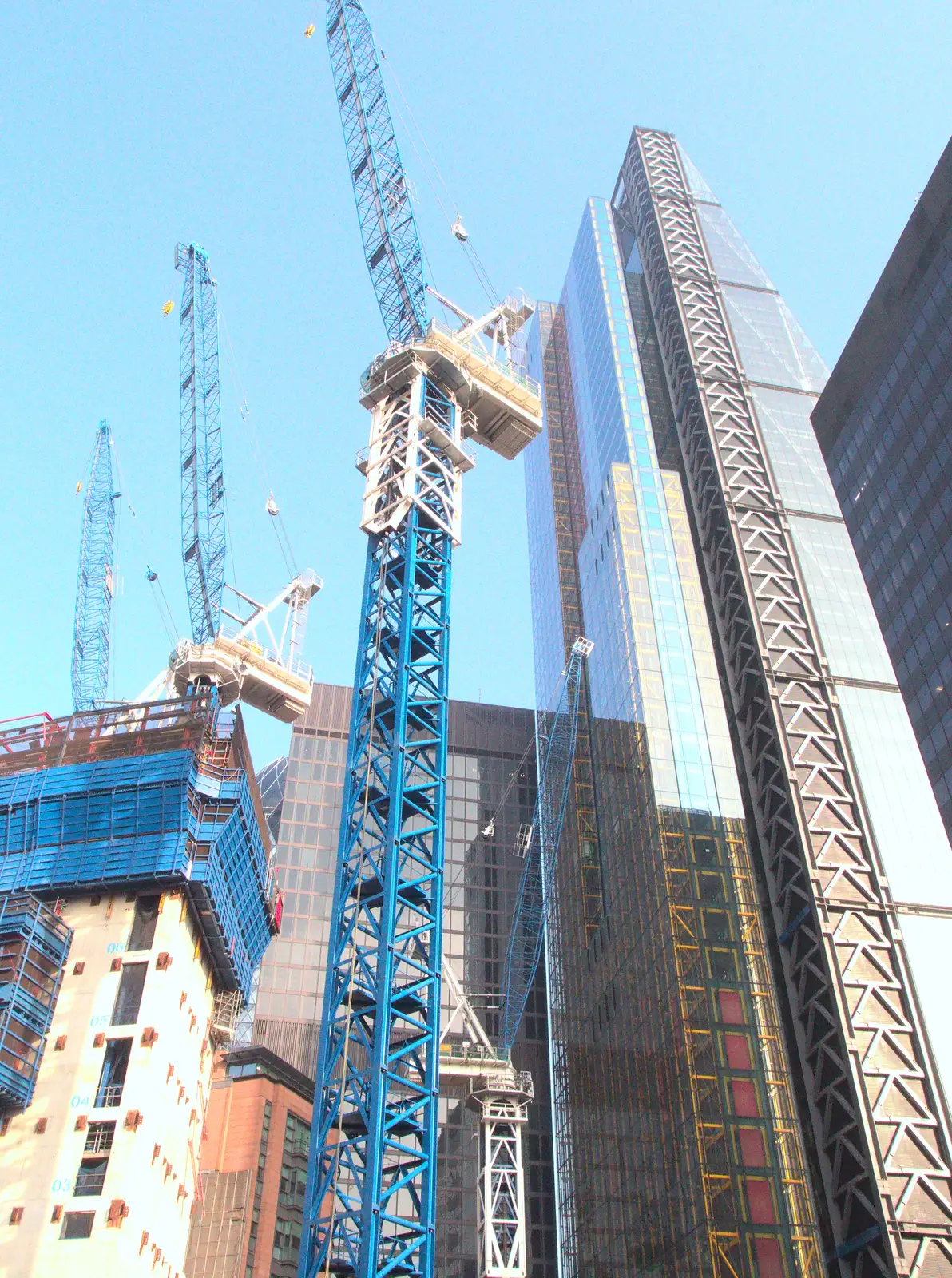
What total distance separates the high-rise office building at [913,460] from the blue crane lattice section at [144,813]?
150ft

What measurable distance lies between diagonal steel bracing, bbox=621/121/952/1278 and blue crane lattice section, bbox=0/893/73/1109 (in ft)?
166

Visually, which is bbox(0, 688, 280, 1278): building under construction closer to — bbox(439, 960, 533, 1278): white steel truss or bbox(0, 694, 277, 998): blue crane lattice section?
bbox(0, 694, 277, 998): blue crane lattice section

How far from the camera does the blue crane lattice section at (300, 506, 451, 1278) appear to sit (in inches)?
1547

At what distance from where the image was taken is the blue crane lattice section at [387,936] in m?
39.3

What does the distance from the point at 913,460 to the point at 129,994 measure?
64.4 m

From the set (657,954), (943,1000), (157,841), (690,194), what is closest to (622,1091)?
(657,954)

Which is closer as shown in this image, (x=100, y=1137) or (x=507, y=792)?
(x=100, y=1137)

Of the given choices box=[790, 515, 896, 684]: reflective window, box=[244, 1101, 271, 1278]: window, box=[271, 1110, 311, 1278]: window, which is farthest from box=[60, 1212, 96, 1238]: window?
box=[790, 515, 896, 684]: reflective window

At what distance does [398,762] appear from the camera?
47469 mm

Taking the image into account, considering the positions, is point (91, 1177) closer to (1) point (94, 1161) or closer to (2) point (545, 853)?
(1) point (94, 1161)

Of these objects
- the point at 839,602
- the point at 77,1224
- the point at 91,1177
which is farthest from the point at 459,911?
the point at 77,1224

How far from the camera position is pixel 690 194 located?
15575cm

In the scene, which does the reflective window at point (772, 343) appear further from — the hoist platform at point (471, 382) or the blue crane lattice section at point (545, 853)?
the hoist platform at point (471, 382)

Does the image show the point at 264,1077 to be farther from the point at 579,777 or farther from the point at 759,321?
the point at 759,321
